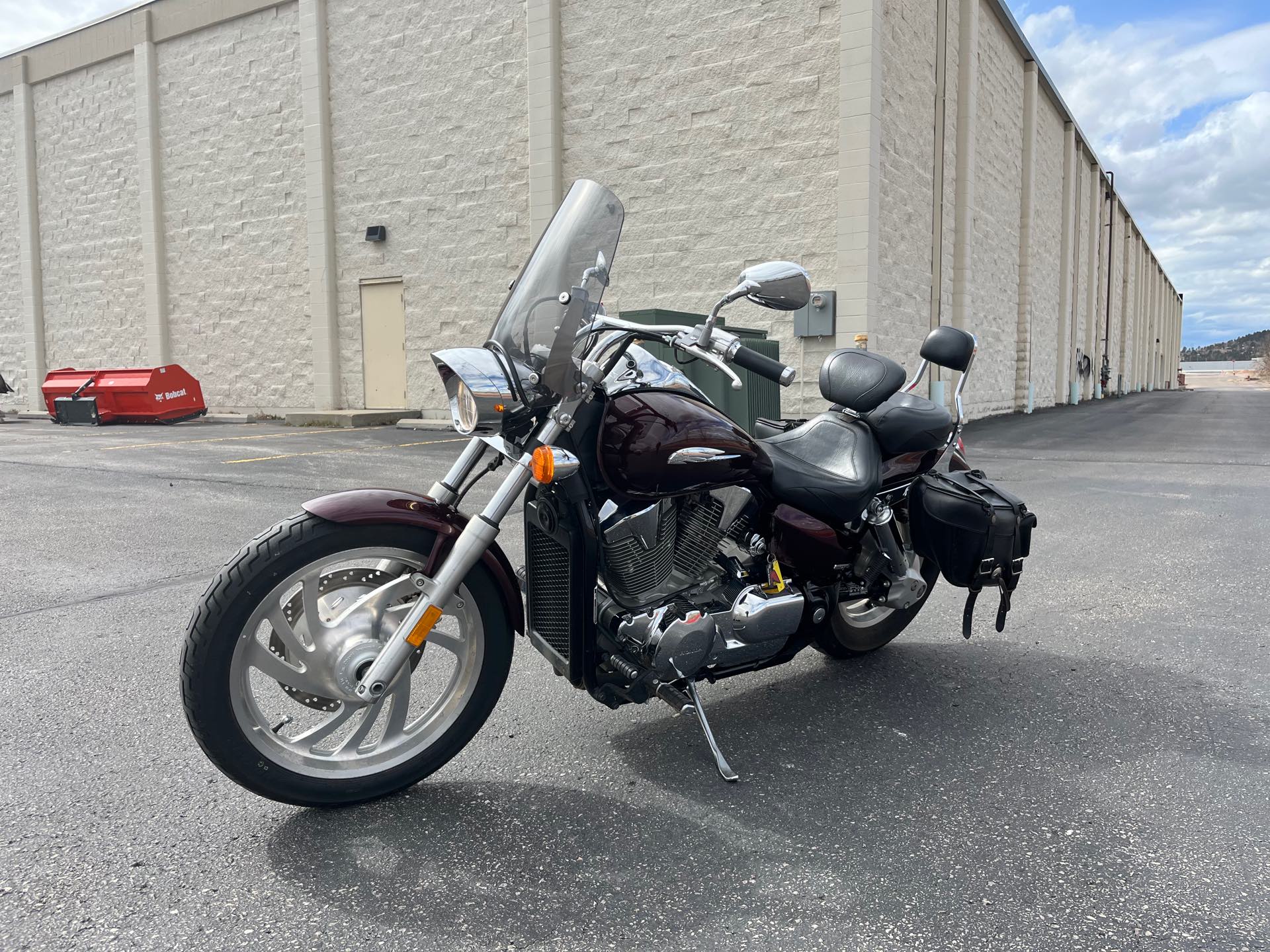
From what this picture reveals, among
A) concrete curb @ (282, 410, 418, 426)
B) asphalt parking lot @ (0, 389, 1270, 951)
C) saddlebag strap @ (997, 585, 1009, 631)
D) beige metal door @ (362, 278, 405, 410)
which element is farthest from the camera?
beige metal door @ (362, 278, 405, 410)

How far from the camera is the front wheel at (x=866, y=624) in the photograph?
3.72 meters

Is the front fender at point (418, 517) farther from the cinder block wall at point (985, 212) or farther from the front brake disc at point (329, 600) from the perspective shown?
the cinder block wall at point (985, 212)

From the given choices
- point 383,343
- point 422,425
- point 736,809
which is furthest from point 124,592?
point 383,343

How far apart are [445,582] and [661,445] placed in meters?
0.71

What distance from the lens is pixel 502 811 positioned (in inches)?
103

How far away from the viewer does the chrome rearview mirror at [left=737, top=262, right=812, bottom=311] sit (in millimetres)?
2475

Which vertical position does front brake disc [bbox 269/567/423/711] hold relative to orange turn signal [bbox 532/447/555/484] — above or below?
below

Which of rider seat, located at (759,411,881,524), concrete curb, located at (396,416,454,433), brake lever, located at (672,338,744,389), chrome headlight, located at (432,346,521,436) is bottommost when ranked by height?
concrete curb, located at (396,416,454,433)

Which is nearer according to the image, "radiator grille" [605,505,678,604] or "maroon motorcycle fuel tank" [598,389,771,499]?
"maroon motorcycle fuel tank" [598,389,771,499]

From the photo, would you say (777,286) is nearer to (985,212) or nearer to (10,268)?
(985,212)

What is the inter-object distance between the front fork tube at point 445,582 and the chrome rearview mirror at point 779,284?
0.65 meters

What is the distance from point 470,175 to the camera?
16703 mm

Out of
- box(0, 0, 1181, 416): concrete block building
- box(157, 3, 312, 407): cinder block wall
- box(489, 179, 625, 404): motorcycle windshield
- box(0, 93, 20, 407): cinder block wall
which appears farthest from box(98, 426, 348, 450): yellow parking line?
box(0, 93, 20, 407): cinder block wall

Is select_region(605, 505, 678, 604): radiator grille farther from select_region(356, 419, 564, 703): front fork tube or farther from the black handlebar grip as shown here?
the black handlebar grip
